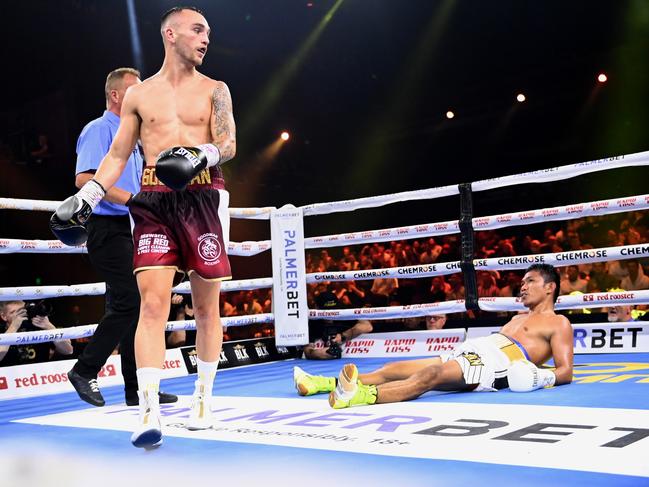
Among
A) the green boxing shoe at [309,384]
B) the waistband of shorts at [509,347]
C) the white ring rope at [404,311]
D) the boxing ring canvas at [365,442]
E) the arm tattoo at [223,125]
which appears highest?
the arm tattoo at [223,125]

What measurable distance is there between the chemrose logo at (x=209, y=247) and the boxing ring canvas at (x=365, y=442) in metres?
0.62

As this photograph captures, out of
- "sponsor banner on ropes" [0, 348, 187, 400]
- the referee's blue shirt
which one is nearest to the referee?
the referee's blue shirt

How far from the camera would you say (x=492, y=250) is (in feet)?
30.5

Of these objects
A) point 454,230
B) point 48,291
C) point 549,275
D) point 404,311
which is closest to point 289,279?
point 404,311

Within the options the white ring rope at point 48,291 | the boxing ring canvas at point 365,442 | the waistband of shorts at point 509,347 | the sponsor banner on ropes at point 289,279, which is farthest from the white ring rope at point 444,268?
the waistband of shorts at point 509,347

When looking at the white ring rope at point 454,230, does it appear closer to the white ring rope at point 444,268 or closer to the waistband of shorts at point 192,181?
the white ring rope at point 444,268

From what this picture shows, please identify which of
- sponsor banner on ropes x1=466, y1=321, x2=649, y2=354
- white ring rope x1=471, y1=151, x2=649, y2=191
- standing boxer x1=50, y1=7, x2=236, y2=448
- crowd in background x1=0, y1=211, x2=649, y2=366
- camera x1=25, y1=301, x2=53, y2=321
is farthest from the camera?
crowd in background x1=0, y1=211, x2=649, y2=366

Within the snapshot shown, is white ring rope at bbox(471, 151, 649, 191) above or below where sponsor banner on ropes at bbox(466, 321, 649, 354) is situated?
above

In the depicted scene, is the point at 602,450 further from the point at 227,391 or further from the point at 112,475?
the point at 227,391

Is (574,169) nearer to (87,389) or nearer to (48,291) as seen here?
(87,389)

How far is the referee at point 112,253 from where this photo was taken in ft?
10.9

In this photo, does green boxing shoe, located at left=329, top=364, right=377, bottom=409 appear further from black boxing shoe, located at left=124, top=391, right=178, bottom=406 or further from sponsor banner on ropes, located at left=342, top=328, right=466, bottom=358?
sponsor banner on ropes, located at left=342, top=328, right=466, bottom=358

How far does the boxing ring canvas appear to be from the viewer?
5.76 ft

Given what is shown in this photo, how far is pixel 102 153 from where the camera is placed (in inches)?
135
